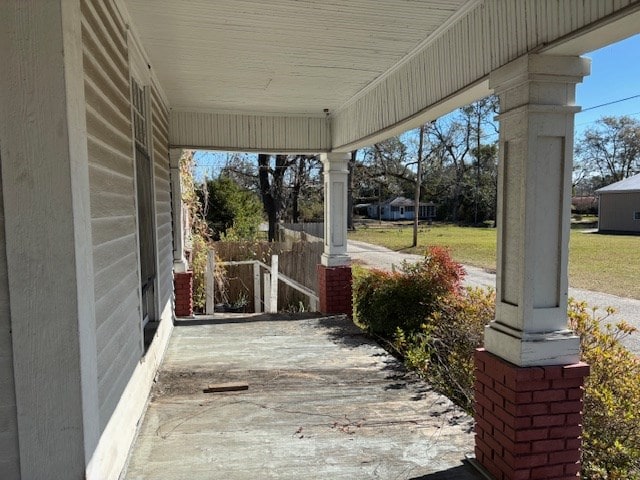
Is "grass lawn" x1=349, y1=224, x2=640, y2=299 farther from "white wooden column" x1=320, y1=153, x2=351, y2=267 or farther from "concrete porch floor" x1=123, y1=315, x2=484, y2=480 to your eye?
"concrete porch floor" x1=123, y1=315, x2=484, y2=480

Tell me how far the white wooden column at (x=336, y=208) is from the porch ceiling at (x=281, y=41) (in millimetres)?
1547

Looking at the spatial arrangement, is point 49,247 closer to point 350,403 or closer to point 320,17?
point 320,17

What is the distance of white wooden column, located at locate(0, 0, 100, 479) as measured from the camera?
5.70ft

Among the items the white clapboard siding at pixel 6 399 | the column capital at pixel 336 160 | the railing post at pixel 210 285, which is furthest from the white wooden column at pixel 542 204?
the railing post at pixel 210 285

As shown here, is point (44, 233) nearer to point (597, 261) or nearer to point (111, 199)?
point (111, 199)

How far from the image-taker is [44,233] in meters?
1.77

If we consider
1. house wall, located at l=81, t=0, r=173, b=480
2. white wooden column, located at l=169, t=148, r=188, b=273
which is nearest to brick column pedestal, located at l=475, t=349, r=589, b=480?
house wall, located at l=81, t=0, r=173, b=480

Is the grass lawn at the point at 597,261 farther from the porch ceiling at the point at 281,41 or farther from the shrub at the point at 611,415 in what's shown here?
the porch ceiling at the point at 281,41

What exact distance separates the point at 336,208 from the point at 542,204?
484 centimetres

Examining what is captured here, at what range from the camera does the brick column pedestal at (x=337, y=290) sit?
7262 millimetres

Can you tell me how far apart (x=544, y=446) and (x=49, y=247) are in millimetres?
2588

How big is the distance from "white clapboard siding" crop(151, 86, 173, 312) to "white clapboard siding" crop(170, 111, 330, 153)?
0.31m

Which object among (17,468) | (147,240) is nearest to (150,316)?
(147,240)

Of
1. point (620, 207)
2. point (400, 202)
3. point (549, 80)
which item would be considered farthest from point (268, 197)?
point (400, 202)
